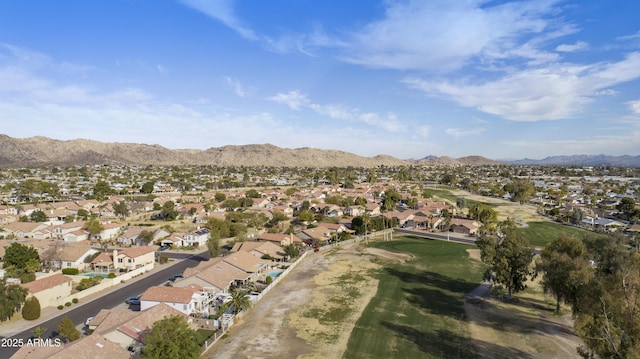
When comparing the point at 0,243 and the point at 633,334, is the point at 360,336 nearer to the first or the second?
the point at 633,334

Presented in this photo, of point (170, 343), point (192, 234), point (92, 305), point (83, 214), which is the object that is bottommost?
point (92, 305)

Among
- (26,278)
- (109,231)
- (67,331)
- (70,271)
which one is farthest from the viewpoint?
(109,231)

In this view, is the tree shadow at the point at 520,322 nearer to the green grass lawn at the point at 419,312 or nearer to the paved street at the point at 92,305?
the green grass lawn at the point at 419,312

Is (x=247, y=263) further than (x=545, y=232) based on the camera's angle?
No

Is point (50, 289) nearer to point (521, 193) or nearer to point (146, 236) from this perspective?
point (146, 236)

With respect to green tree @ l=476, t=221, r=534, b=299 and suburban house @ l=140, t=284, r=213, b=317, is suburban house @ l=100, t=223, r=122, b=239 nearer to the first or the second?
suburban house @ l=140, t=284, r=213, b=317

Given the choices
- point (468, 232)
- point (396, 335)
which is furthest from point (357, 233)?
point (396, 335)

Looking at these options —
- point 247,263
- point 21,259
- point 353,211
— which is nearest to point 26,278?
point 21,259
